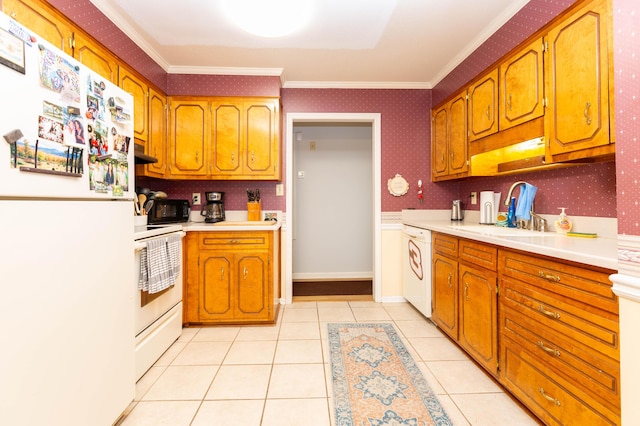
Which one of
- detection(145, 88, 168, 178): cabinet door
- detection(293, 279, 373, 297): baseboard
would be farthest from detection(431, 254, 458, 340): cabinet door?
detection(145, 88, 168, 178): cabinet door

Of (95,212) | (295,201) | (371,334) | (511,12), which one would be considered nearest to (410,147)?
(511,12)

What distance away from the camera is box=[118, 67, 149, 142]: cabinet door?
92.7 inches

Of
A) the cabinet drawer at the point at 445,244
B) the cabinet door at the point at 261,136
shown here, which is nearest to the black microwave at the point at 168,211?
the cabinet door at the point at 261,136

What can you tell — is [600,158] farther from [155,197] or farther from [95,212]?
[155,197]

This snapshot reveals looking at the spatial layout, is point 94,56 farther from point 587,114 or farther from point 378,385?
point 587,114

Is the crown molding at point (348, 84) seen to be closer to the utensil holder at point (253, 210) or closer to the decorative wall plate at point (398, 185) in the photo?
the decorative wall plate at point (398, 185)

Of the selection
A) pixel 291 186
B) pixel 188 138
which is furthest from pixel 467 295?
pixel 188 138

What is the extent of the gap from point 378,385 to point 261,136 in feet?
7.81

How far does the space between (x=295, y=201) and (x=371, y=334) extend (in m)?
2.39

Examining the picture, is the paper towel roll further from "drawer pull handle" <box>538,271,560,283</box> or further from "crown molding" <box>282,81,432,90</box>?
"crown molding" <box>282,81,432,90</box>

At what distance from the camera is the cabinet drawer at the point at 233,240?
2.67 metres

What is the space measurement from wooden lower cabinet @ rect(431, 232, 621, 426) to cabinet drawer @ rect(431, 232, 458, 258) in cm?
8

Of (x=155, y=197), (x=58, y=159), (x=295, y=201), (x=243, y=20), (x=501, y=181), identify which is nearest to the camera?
(x=58, y=159)

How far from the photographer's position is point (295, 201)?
14.6ft
